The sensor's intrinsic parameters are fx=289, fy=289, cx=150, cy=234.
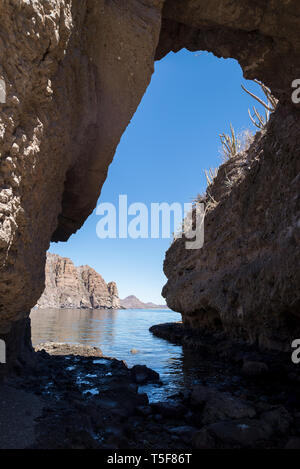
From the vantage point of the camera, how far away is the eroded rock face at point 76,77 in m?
2.72

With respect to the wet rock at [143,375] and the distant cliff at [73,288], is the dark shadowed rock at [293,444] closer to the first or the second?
the wet rock at [143,375]

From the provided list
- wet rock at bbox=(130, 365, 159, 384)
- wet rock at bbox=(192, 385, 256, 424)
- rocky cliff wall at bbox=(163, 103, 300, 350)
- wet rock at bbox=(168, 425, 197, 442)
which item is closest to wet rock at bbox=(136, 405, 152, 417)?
wet rock at bbox=(168, 425, 197, 442)

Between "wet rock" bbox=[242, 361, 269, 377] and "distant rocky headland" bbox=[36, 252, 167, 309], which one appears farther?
"distant rocky headland" bbox=[36, 252, 167, 309]

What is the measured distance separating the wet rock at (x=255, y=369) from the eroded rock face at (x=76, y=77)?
15.3 feet

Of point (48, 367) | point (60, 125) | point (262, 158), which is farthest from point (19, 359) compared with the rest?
point (262, 158)

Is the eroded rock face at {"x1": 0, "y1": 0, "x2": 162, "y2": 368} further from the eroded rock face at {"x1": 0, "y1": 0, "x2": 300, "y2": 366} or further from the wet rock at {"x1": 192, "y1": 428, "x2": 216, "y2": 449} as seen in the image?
the wet rock at {"x1": 192, "y1": 428, "x2": 216, "y2": 449}

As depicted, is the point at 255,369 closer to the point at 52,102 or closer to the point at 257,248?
the point at 257,248

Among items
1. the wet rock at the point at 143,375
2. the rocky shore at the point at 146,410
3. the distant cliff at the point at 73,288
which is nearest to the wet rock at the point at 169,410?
the rocky shore at the point at 146,410

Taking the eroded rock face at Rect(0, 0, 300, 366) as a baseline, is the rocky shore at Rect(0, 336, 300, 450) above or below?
below

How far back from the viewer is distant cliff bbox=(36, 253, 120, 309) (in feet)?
312

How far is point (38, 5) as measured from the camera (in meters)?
2.69

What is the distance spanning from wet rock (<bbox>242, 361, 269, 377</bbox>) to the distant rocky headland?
3413 inches
